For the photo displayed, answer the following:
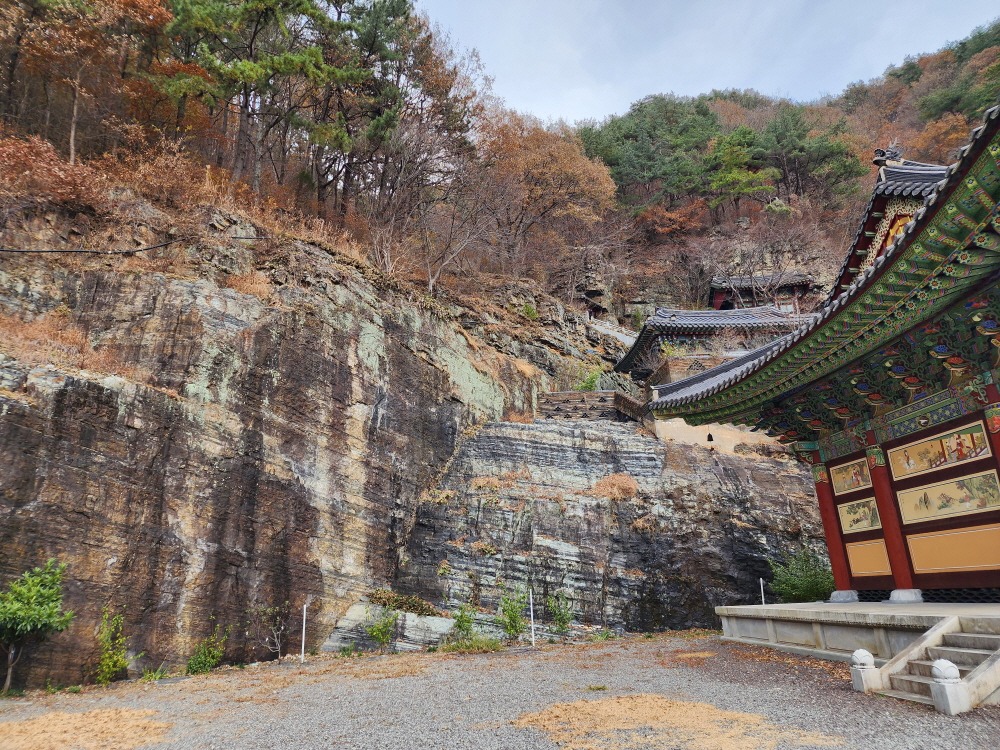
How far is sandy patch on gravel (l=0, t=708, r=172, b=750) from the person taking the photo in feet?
14.5

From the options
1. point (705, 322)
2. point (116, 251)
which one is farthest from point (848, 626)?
point (705, 322)

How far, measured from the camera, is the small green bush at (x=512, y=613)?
34.7 feet

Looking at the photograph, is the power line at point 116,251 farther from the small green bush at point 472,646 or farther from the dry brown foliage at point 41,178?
the small green bush at point 472,646

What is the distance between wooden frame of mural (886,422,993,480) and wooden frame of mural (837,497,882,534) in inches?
28.5

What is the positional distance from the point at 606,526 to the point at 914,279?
871cm

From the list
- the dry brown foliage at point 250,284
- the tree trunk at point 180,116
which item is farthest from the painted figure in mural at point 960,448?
the tree trunk at point 180,116

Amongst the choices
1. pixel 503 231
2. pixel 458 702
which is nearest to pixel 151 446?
pixel 458 702

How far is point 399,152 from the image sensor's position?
64.7 ft

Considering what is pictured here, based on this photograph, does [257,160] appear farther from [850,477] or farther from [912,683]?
[912,683]

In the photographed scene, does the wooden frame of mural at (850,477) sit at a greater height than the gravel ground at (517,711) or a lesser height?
greater

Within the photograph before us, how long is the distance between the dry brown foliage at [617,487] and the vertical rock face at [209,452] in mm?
4032

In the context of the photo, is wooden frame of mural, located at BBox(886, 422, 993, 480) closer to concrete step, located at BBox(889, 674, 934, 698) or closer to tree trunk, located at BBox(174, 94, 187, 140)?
concrete step, located at BBox(889, 674, 934, 698)

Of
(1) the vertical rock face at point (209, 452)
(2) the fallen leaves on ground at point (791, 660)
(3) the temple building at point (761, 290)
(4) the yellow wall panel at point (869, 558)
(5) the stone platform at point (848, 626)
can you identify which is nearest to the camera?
(5) the stone platform at point (848, 626)

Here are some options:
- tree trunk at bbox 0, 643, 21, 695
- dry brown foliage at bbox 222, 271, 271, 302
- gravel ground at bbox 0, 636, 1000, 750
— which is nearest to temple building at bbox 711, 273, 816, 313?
dry brown foliage at bbox 222, 271, 271, 302
